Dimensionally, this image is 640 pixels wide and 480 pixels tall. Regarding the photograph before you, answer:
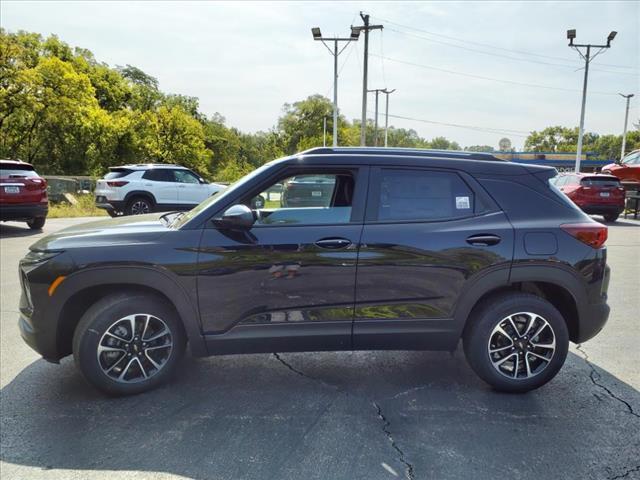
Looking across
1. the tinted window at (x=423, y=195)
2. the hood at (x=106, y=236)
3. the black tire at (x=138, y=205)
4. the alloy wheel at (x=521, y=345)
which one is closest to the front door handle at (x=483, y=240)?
the tinted window at (x=423, y=195)

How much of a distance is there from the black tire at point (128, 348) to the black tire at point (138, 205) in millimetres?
11264

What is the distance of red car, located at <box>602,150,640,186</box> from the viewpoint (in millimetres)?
16812

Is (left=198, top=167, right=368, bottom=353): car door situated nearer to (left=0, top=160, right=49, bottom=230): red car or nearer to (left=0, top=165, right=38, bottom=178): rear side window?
(left=0, top=160, right=49, bottom=230): red car

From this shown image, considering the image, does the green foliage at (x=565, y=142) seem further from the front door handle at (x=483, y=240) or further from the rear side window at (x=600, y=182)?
the front door handle at (x=483, y=240)

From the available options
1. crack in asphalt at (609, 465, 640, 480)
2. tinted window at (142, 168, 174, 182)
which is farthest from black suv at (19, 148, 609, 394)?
tinted window at (142, 168, 174, 182)

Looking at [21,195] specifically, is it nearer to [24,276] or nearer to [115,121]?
[24,276]

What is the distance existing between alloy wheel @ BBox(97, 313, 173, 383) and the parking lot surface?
198mm

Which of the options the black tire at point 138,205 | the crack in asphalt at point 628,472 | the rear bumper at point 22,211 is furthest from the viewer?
the black tire at point 138,205

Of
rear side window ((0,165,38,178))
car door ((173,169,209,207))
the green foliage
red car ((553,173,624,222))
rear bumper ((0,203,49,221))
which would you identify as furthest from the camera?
the green foliage

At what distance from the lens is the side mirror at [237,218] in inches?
120

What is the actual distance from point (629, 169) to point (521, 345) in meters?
17.4

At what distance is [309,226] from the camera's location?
10.4 feet

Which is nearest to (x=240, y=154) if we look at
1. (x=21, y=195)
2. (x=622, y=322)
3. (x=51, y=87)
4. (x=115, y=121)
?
(x=115, y=121)

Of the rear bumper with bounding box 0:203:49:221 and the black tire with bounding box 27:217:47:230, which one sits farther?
the black tire with bounding box 27:217:47:230
